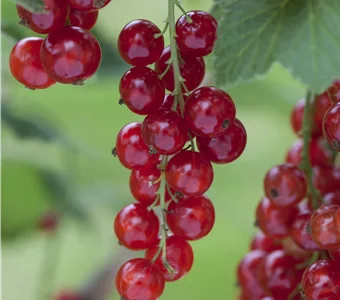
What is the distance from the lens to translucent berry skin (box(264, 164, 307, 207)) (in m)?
0.71

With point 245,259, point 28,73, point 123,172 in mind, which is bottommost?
point 245,259

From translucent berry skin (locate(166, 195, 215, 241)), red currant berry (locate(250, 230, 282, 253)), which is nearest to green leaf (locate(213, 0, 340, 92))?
translucent berry skin (locate(166, 195, 215, 241))

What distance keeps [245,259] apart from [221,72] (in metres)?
0.26

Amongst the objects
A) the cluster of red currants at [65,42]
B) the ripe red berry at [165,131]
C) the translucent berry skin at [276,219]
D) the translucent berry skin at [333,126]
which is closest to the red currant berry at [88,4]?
the cluster of red currants at [65,42]

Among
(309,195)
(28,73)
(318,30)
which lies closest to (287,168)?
(309,195)

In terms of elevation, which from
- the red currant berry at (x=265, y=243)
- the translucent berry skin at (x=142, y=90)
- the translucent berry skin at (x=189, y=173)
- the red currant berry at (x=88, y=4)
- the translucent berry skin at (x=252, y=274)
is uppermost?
the red currant berry at (x=88, y=4)

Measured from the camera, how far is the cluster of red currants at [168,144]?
1.87 ft

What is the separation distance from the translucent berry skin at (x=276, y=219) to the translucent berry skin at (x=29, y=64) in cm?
29

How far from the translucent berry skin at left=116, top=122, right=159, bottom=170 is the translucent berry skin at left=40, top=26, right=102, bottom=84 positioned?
70mm

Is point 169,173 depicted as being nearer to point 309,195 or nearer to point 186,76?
point 186,76

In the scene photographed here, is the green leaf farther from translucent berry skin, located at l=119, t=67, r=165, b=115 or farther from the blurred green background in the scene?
the blurred green background

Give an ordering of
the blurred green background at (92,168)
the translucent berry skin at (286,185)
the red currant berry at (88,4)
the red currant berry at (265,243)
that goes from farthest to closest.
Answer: the blurred green background at (92,168) < the red currant berry at (265,243) < the translucent berry skin at (286,185) < the red currant berry at (88,4)

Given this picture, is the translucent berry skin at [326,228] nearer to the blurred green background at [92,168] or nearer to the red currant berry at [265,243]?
the red currant berry at [265,243]

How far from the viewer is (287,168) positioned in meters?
0.72
